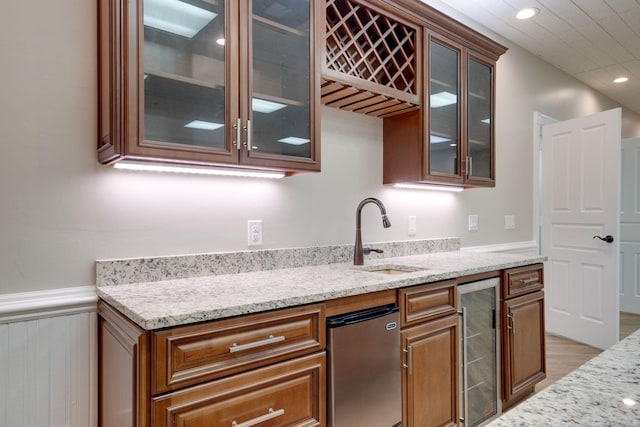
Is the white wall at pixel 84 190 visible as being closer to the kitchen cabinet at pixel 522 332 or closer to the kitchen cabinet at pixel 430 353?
the kitchen cabinet at pixel 430 353

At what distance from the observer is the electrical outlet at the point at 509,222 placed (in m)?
3.53

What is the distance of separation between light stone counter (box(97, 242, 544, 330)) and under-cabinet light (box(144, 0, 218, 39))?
925mm

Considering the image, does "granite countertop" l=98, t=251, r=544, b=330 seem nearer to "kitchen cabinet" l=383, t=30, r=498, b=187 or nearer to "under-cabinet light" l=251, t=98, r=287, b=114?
"kitchen cabinet" l=383, t=30, r=498, b=187

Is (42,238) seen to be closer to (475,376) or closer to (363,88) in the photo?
(363,88)

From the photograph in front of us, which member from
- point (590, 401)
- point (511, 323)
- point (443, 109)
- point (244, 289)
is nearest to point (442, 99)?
point (443, 109)

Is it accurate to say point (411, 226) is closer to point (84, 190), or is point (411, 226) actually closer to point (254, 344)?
point (254, 344)

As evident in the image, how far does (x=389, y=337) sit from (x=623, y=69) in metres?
4.41

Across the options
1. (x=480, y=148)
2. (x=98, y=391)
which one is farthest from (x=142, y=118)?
(x=480, y=148)

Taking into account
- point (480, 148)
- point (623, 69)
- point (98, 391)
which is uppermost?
point (623, 69)

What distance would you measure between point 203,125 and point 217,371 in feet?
2.84

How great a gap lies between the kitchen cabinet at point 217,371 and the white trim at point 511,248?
2.06 metres

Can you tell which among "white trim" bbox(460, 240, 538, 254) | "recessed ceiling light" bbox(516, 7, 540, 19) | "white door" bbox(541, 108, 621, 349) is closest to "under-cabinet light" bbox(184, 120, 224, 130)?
"white trim" bbox(460, 240, 538, 254)

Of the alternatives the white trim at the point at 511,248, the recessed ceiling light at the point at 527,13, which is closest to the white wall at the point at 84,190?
the white trim at the point at 511,248

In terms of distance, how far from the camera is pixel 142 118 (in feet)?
4.42
